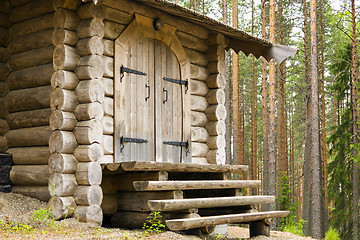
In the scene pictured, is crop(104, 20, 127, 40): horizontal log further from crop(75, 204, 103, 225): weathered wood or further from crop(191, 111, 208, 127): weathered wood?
crop(75, 204, 103, 225): weathered wood

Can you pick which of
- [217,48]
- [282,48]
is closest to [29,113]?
[217,48]

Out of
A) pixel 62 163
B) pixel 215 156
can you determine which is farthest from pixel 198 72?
pixel 62 163

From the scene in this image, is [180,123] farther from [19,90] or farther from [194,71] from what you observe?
[19,90]

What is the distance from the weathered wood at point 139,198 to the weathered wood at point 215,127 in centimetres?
299

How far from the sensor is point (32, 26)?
8.35m

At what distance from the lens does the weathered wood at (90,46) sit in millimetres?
7621

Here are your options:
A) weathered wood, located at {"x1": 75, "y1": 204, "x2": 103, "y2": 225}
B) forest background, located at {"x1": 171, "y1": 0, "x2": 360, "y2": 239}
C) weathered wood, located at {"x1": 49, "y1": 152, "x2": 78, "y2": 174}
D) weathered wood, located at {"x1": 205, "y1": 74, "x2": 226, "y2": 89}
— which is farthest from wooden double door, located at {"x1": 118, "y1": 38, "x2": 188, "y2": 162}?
forest background, located at {"x1": 171, "y1": 0, "x2": 360, "y2": 239}

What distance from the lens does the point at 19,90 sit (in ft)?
27.9

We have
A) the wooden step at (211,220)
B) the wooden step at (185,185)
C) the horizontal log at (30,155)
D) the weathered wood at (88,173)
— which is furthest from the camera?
the horizontal log at (30,155)

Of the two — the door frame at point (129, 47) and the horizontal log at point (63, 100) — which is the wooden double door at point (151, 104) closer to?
the door frame at point (129, 47)

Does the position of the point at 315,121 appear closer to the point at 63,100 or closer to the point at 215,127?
the point at 215,127

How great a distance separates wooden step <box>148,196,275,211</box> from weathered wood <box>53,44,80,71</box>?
2695mm

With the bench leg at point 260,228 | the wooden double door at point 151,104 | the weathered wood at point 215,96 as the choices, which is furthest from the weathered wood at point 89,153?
the weathered wood at point 215,96

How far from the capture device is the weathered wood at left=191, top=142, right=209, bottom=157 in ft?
32.8
